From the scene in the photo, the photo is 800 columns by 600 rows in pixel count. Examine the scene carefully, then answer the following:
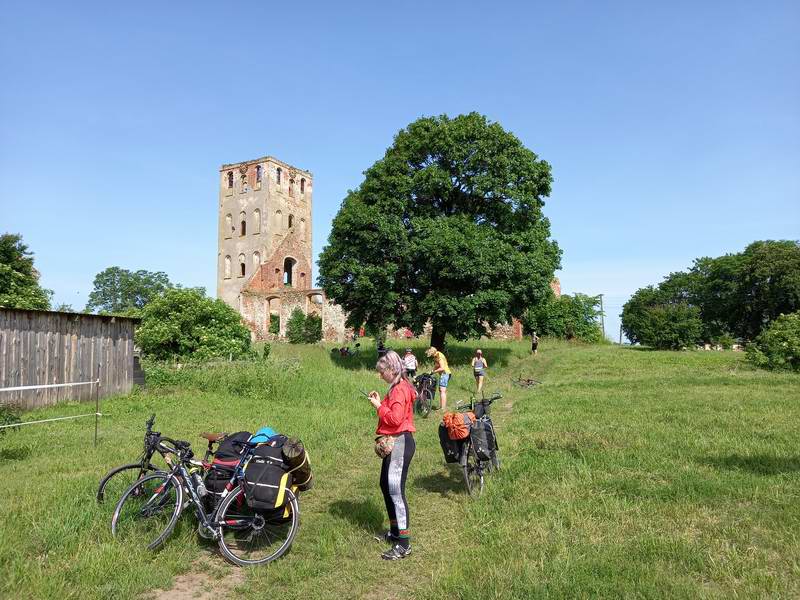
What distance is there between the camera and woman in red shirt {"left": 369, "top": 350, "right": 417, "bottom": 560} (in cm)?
479

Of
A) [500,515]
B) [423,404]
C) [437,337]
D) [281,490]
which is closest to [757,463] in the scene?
[500,515]

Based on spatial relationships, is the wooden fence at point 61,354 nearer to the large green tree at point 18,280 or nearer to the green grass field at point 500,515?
the green grass field at point 500,515

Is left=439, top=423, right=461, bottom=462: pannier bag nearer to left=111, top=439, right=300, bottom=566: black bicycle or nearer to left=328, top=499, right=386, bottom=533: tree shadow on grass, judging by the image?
left=328, top=499, right=386, bottom=533: tree shadow on grass

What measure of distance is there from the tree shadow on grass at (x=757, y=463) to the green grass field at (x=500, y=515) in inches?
0.9

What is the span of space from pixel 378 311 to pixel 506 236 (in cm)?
631

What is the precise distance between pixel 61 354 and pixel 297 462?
35.8ft

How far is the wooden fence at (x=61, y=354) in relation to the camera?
1195 cm

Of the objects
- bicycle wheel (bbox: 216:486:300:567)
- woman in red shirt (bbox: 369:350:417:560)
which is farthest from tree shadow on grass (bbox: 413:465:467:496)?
bicycle wheel (bbox: 216:486:300:567)

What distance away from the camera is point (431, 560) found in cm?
465

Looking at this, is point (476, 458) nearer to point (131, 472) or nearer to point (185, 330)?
point (131, 472)

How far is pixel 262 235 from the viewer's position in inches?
1976

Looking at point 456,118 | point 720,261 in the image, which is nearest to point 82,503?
point 456,118

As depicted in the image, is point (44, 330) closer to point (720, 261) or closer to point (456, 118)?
point (456, 118)

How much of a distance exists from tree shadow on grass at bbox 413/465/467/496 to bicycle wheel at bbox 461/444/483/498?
18 cm
